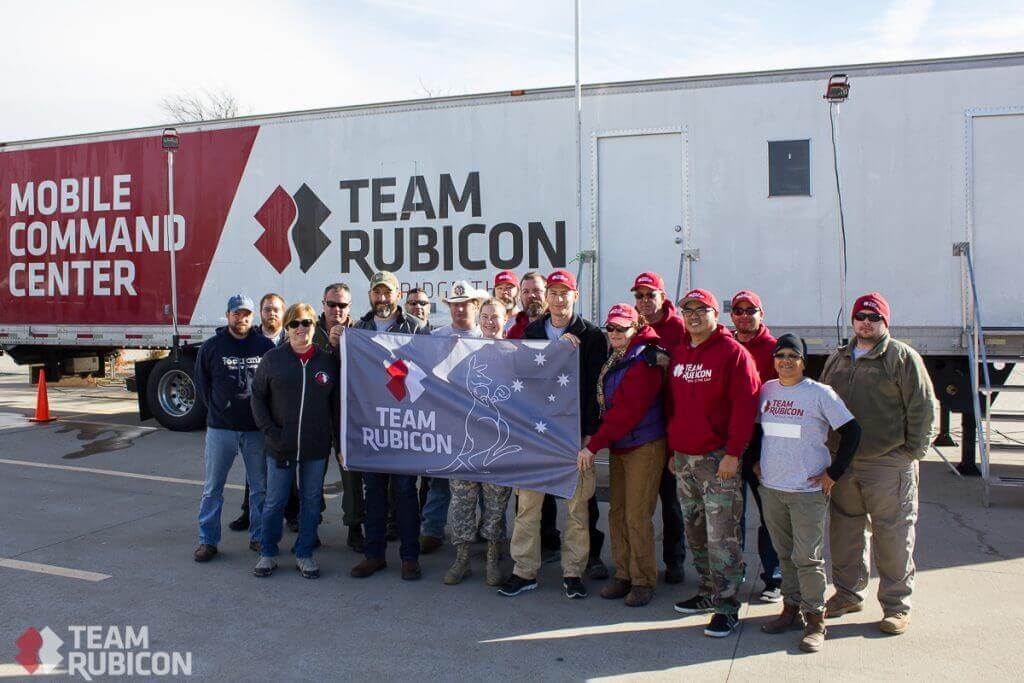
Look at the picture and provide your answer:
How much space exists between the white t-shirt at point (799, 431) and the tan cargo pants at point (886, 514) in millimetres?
360

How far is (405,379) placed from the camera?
5.50m

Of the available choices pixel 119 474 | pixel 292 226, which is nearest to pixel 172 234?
pixel 292 226

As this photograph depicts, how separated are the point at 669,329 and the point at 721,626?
172 cm

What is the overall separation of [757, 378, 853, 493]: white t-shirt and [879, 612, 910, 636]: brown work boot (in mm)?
822

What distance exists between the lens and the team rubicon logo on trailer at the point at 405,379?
5.48 metres

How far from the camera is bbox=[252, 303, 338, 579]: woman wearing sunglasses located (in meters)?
5.16

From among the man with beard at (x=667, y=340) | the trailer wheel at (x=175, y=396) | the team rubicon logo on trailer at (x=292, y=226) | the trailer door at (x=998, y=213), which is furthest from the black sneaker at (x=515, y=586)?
the trailer wheel at (x=175, y=396)

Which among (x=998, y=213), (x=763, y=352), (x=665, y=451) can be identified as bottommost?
(x=665, y=451)

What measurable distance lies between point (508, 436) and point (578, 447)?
1.61 feet

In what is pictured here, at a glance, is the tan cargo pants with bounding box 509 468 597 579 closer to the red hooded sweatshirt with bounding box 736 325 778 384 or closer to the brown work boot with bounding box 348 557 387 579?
the brown work boot with bounding box 348 557 387 579

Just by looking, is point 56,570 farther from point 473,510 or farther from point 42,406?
point 42,406

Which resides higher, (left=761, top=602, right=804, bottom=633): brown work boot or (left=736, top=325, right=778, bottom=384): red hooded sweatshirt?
(left=736, top=325, right=778, bottom=384): red hooded sweatshirt

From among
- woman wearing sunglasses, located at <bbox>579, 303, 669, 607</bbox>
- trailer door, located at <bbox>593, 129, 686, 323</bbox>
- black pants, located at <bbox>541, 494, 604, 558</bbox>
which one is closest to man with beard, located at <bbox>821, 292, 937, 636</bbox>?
woman wearing sunglasses, located at <bbox>579, 303, 669, 607</bbox>

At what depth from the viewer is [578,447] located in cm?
495
